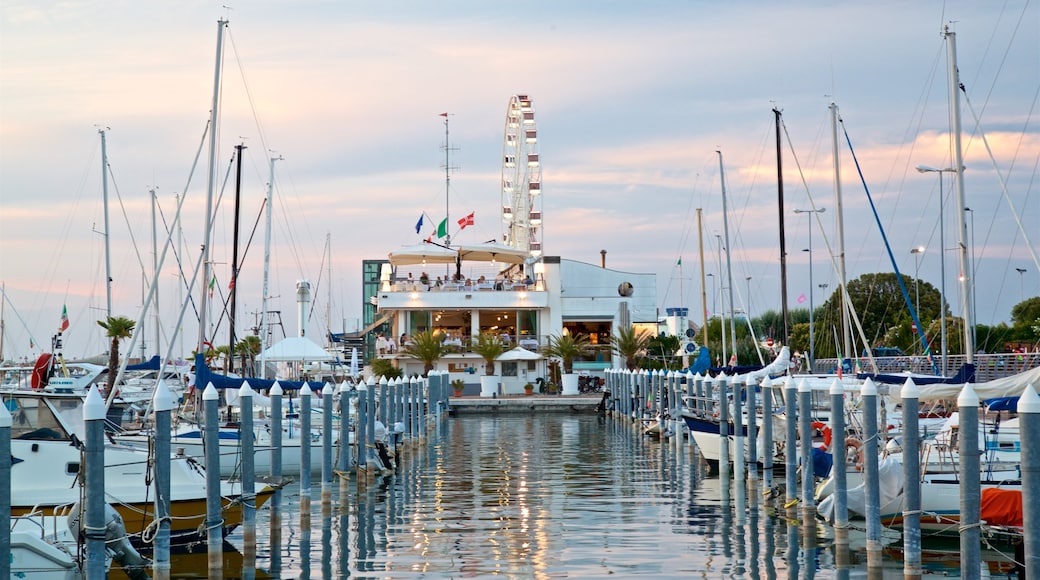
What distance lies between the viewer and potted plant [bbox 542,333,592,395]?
196 feet

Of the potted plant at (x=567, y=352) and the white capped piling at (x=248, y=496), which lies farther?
the potted plant at (x=567, y=352)

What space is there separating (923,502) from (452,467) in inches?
595

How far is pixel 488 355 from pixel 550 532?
4296cm

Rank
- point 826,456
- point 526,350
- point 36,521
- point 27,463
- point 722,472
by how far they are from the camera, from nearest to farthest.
Answer: point 36,521 < point 27,463 < point 826,456 < point 722,472 < point 526,350

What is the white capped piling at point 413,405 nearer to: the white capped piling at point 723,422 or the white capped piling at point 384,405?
the white capped piling at point 384,405

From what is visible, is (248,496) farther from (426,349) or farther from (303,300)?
(426,349)

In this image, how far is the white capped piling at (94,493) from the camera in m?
11.8

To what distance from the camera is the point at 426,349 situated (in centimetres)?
6134

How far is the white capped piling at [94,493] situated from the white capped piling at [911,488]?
8935 millimetres

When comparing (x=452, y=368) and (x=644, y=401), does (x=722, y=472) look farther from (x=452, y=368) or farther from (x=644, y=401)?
(x=452, y=368)

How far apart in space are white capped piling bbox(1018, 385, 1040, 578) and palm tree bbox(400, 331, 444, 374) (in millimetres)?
50337

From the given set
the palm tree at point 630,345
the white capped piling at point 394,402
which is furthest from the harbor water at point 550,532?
the palm tree at point 630,345

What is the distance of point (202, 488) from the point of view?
696 inches

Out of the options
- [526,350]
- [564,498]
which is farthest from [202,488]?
[526,350]
